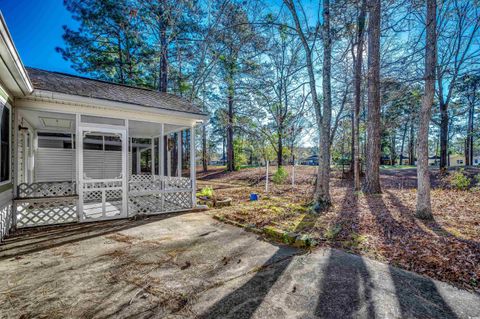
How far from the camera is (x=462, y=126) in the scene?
27.4 meters

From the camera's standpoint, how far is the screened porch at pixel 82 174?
16.9 feet

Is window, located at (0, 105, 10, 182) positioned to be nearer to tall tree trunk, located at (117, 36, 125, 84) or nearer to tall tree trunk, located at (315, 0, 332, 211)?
tall tree trunk, located at (315, 0, 332, 211)

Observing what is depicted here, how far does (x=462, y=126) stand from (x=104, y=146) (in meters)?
37.8

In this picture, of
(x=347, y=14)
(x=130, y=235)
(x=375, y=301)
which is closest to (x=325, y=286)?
(x=375, y=301)

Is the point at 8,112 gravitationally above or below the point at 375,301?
above

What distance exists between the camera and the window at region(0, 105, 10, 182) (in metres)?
4.07

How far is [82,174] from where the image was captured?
5180 mm

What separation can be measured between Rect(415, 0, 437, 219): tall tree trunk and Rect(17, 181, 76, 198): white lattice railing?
8100 millimetres

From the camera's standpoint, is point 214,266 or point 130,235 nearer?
point 214,266

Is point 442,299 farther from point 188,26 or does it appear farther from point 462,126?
point 462,126

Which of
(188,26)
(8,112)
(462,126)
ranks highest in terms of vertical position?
(188,26)

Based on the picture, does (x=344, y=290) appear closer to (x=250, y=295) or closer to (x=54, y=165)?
(x=250, y=295)

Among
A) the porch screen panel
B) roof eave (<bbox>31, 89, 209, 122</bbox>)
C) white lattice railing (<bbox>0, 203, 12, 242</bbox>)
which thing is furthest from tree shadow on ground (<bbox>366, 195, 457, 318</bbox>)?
the porch screen panel

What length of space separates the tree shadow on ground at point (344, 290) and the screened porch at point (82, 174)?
4.67 meters
